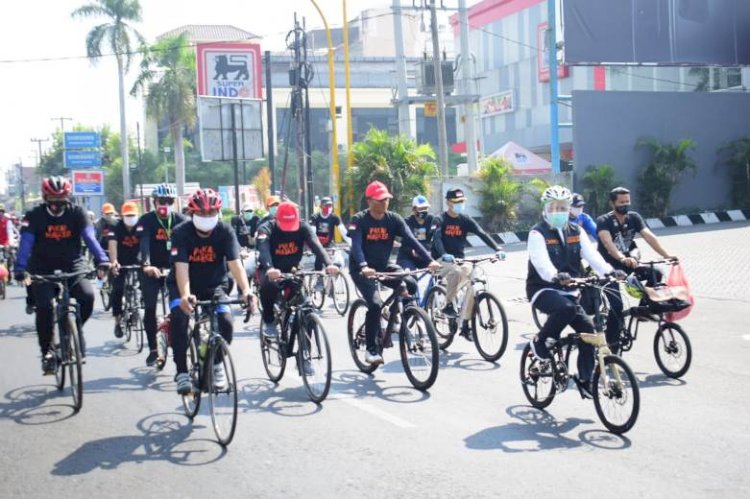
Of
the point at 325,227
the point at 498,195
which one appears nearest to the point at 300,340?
the point at 325,227

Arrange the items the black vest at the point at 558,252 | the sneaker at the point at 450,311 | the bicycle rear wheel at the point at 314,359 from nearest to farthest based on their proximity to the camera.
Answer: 1. the black vest at the point at 558,252
2. the bicycle rear wheel at the point at 314,359
3. the sneaker at the point at 450,311

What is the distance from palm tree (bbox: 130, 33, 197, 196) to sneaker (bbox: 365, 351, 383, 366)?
152ft

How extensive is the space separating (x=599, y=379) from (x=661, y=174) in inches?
1090

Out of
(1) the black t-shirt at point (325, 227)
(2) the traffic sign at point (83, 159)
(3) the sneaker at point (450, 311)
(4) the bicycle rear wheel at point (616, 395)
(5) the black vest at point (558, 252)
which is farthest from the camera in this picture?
(2) the traffic sign at point (83, 159)

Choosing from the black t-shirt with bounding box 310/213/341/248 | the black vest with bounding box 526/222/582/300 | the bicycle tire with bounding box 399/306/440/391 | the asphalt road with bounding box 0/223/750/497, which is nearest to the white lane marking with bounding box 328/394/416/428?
the asphalt road with bounding box 0/223/750/497

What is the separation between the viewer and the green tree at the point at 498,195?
97.1 feet

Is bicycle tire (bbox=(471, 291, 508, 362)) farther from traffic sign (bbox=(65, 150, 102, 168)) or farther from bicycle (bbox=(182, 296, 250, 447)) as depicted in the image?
traffic sign (bbox=(65, 150, 102, 168))

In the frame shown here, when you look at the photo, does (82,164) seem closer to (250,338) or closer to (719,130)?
(719,130)

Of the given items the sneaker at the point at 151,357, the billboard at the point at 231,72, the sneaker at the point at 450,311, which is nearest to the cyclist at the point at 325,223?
the sneaker at the point at 450,311

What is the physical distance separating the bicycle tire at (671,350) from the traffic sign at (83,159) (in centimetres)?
6978

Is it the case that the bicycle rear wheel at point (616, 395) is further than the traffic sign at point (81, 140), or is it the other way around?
the traffic sign at point (81, 140)

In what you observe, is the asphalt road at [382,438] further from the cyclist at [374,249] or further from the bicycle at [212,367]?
the cyclist at [374,249]

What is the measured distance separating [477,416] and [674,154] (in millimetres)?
27884

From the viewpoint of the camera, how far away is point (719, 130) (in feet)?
117
